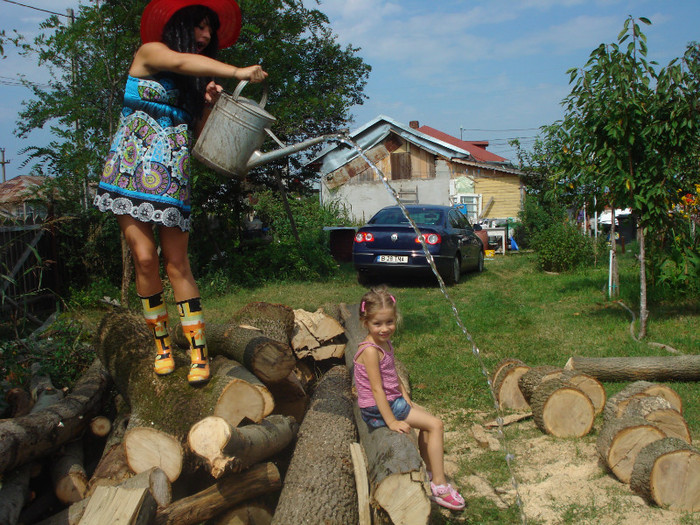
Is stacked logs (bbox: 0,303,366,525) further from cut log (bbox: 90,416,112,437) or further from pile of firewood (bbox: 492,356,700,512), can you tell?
pile of firewood (bbox: 492,356,700,512)

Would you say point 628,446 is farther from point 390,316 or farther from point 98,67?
point 98,67

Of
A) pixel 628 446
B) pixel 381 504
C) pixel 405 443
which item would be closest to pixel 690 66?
pixel 628 446

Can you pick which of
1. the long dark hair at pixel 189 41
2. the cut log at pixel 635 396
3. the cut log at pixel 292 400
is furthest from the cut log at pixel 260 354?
the cut log at pixel 635 396

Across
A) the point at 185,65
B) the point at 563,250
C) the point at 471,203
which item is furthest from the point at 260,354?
the point at 471,203

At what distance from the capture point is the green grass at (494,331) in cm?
408

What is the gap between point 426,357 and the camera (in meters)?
5.93

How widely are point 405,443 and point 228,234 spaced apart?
9011 millimetres

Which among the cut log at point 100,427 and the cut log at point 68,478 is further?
the cut log at point 100,427

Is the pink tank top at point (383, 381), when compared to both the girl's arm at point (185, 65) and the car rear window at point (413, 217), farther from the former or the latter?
the car rear window at point (413, 217)

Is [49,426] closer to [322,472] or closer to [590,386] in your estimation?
[322,472]

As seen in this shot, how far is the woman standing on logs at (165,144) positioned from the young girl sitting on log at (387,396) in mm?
891

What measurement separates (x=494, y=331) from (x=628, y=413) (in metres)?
3.22

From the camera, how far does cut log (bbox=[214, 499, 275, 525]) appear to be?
281cm

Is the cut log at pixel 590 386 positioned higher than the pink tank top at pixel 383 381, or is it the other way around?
the pink tank top at pixel 383 381
